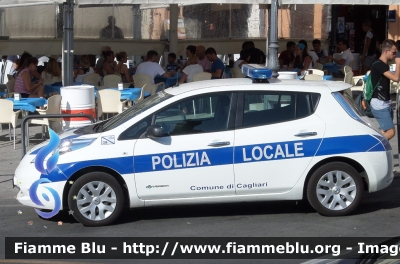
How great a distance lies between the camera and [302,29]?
24.9 meters

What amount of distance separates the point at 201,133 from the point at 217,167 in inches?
15.9

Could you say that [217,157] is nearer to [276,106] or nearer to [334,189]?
[276,106]

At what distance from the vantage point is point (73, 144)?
25.6 ft

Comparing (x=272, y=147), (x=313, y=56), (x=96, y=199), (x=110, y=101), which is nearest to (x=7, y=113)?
(x=110, y=101)

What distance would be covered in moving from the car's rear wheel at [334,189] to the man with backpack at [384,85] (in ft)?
7.35

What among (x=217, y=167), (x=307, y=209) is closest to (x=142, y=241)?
(x=217, y=167)

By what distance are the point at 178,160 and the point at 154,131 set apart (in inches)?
16.0

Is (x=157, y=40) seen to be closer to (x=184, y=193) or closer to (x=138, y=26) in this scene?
(x=138, y=26)

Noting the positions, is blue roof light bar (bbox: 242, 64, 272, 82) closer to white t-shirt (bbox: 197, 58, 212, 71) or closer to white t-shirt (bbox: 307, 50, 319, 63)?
white t-shirt (bbox: 197, 58, 212, 71)

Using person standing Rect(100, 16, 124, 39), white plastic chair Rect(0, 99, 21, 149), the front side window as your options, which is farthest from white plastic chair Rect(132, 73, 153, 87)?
the front side window

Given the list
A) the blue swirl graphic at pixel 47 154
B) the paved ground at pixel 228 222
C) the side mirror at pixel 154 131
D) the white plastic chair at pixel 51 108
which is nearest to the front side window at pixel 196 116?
the side mirror at pixel 154 131

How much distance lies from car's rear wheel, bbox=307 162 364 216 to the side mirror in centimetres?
173

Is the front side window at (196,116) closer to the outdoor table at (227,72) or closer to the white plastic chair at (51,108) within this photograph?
the white plastic chair at (51,108)

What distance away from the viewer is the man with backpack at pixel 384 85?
32.6 feet
